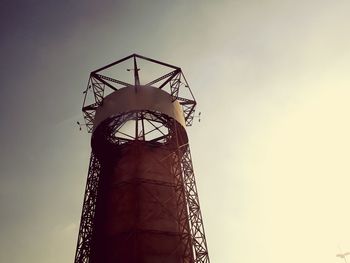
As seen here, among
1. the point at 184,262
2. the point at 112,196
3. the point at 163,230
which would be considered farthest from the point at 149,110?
the point at 184,262

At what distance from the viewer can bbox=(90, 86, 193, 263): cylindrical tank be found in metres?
15.6

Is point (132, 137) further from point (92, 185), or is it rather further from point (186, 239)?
point (186, 239)

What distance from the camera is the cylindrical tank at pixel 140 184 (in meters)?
15.6

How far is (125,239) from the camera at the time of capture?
15.6 meters

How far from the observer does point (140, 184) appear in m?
17.3

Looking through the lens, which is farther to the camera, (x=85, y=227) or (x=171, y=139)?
(x=171, y=139)

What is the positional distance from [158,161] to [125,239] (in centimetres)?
537

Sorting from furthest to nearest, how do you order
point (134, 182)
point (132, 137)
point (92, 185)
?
point (132, 137) < point (92, 185) < point (134, 182)

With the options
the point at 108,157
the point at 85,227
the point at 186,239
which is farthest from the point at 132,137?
the point at 186,239

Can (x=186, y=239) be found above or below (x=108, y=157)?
below

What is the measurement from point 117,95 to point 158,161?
537 centimetres

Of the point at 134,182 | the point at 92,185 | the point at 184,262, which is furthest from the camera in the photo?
the point at 92,185

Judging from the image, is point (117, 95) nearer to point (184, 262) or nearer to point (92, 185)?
point (92, 185)

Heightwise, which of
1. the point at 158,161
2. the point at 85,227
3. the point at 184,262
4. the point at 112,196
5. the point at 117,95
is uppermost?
the point at 117,95
